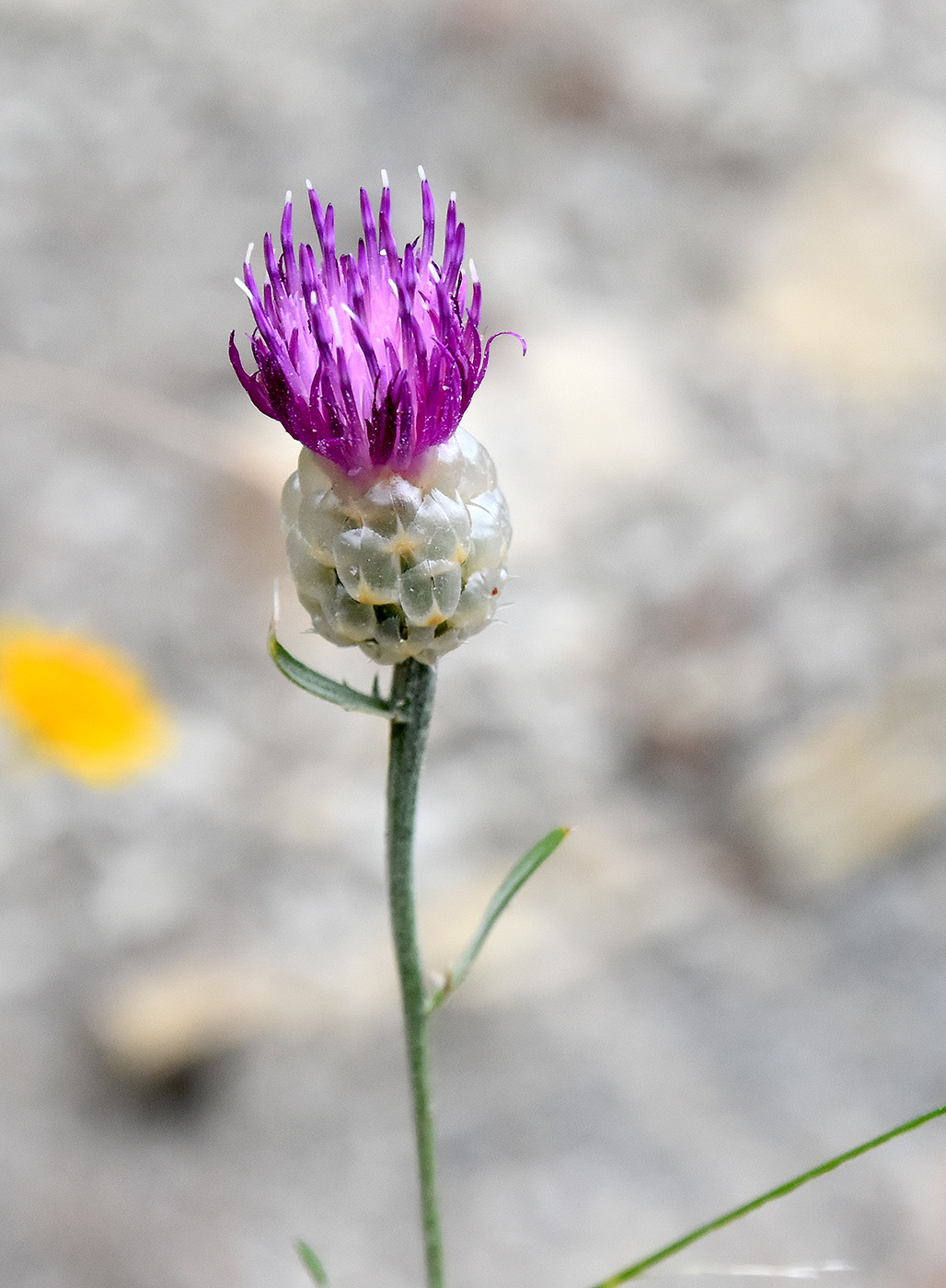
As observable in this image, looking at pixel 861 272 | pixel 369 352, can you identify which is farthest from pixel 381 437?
pixel 861 272

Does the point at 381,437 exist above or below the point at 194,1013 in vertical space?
below

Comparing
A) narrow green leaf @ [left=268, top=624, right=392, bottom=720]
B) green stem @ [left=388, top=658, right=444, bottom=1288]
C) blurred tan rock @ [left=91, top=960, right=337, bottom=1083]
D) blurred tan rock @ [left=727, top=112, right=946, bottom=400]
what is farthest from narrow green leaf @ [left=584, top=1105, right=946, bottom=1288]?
blurred tan rock @ [left=727, top=112, right=946, bottom=400]

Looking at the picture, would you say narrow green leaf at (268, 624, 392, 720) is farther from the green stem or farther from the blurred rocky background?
the blurred rocky background

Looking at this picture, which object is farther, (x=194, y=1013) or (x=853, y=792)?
(x=853, y=792)

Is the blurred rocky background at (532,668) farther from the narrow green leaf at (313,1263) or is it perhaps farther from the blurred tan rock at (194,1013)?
the narrow green leaf at (313,1263)

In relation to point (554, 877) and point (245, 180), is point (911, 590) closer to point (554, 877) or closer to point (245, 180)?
point (554, 877)

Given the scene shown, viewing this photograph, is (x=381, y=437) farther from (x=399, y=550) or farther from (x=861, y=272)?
(x=861, y=272)
